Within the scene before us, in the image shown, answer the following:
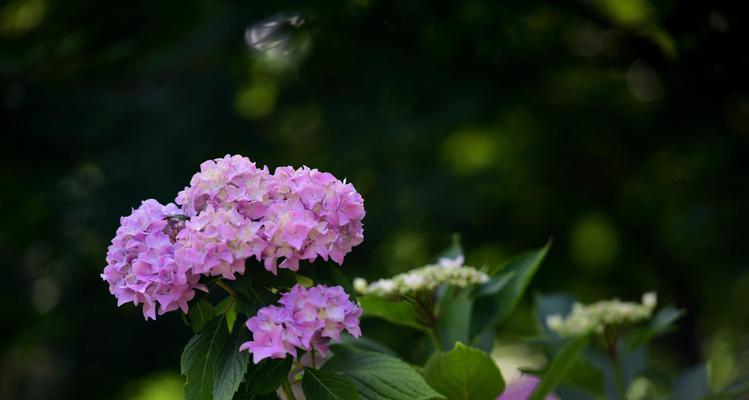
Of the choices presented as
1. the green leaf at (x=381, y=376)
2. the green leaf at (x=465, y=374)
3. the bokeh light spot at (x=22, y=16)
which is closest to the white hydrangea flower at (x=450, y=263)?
the green leaf at (x=465, y=374)

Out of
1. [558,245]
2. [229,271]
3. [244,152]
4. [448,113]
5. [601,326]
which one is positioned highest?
[229,271]

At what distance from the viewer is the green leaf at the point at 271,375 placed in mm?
1386

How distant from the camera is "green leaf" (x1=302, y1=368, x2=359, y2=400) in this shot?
56.0 inches

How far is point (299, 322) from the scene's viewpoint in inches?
52.2

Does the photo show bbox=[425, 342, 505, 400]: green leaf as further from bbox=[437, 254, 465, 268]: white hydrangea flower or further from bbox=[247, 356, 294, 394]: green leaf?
bbox=[247, 356, 294, 394]: green leaf

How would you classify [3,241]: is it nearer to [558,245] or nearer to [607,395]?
[558,245]

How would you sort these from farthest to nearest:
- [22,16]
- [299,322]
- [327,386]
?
[22,16], [327,386], [299,322]

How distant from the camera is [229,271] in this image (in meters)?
1.35

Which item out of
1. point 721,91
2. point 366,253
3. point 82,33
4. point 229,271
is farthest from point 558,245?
point 229,271

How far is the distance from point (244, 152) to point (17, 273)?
2.48 m

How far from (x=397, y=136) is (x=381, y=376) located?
12.9 feet

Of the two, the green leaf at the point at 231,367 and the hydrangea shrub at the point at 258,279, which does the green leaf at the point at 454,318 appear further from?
the green leaf at the point at 231,367

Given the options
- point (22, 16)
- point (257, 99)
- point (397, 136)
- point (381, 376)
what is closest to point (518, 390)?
point (381, 376)

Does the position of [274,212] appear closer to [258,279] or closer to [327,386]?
[258,279]
